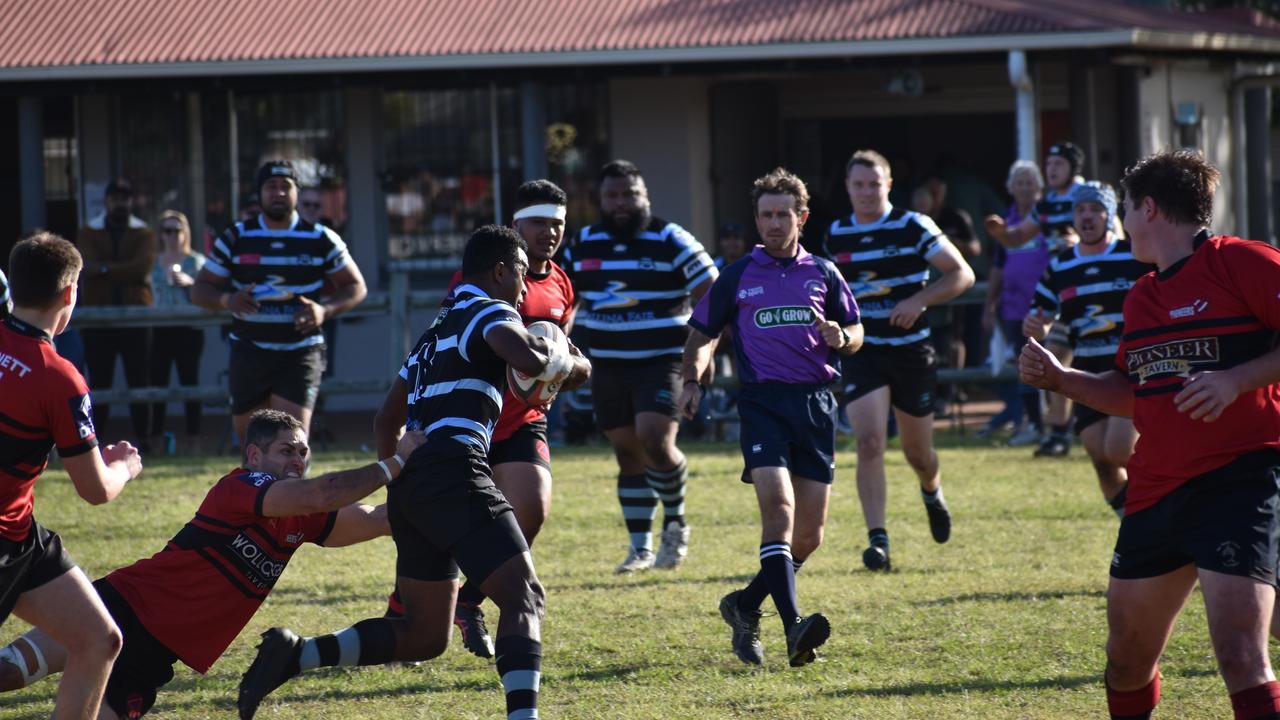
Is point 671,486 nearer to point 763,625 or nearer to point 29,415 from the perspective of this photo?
point 763,625

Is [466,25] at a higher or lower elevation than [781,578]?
higher

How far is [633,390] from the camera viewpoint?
8531mm

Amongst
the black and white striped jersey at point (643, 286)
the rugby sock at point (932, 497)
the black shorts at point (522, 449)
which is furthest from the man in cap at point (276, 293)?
the rugby sock at point (932, 497)

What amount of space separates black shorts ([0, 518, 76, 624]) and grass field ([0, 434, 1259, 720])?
124 cm

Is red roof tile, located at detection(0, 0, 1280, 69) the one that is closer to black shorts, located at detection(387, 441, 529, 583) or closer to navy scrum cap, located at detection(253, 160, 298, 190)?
navy scrum cap, located at detection(253, 160, 298, 190)

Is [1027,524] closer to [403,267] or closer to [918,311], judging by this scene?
[918,311]

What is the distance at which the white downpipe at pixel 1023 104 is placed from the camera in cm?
1470

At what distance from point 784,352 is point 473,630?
178 cm

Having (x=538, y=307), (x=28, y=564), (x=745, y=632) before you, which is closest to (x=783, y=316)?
(x=538, y=307)

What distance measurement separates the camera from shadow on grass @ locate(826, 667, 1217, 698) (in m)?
6.07

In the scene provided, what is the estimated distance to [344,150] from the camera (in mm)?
17016

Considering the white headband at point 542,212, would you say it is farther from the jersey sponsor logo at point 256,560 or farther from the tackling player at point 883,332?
the jersey sponsor logo at point 256,560

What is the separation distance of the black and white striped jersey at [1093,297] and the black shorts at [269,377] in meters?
4.12

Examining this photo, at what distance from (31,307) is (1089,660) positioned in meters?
4.18
